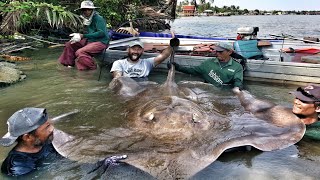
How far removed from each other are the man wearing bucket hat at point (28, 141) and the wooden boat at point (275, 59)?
5458 millimetres

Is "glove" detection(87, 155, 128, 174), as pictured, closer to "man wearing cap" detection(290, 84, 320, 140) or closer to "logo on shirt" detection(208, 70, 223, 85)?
"man wearing cap" detection(290, 84, 320, 140)

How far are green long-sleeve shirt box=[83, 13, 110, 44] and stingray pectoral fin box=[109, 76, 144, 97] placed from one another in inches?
106

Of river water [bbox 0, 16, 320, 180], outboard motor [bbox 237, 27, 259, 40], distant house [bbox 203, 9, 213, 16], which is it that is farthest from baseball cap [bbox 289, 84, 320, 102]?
distant house [bbox 203, 9, 213, 16]

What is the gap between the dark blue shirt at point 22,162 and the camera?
11.3ft

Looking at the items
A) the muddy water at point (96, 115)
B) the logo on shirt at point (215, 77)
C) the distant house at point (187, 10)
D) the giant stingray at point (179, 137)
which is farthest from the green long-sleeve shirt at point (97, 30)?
the distant house at point (187, 10)

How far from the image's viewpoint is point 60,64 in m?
10.4

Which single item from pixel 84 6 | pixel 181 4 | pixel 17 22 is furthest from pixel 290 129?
pixel 181 4

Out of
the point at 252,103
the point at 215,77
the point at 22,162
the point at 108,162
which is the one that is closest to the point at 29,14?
the point at 215,77

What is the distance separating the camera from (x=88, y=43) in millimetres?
9602

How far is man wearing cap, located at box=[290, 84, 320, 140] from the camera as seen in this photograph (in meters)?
4.37

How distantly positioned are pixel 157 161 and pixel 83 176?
0.97 meters

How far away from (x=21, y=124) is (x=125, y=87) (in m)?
3.28

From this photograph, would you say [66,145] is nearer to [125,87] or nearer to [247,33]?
[125,87]

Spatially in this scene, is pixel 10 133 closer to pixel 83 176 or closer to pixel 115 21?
pixel 83 176
